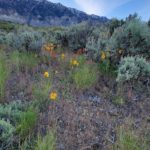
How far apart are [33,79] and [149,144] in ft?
9.16

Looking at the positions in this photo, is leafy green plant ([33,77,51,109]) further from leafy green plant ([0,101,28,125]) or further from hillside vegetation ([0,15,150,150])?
leafy green plant ([0,101,28,125])

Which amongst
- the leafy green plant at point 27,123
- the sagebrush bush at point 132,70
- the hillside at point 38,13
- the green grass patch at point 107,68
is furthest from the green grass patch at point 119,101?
the hillside at point 38,13

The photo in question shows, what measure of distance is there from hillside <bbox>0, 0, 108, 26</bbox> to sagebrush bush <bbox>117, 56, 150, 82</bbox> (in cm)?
10272

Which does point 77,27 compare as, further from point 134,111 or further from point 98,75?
point 134,111

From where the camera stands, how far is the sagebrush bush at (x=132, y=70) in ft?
20.6

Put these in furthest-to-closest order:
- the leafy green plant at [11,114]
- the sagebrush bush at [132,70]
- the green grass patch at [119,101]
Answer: the sagebrush bush at [132,70]
the green grass patch at [119,101]
the leafy green plant at [11,114]

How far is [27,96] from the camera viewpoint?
5.04 meters

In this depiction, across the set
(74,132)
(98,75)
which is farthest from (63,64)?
(74,132)

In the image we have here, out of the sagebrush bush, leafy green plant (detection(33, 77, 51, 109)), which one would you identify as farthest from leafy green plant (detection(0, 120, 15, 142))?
the sagebrush bush

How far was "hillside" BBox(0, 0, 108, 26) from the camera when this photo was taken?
11107cm

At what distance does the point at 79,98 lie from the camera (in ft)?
17.5

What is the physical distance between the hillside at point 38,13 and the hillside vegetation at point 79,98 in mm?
101407

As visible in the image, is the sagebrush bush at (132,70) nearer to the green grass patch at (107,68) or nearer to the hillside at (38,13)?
the green grass patch at (107,68)

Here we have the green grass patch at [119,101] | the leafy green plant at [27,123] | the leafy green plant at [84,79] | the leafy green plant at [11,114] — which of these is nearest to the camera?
the leafy green plant at [27,123]
